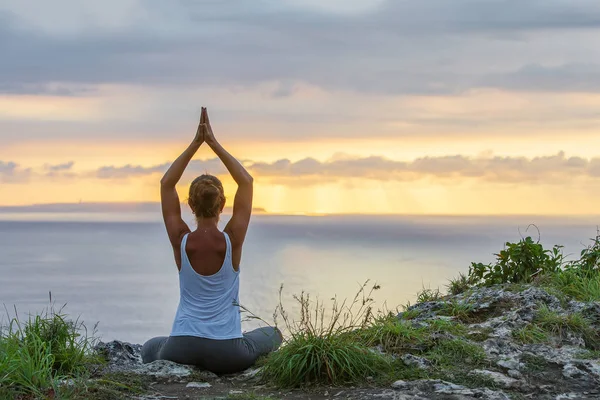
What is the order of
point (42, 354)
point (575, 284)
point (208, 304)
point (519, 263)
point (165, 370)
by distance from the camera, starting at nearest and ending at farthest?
point (42, 354)
point (165, 370)
point (208, 304)
point (575, 284)
point (519, 263)

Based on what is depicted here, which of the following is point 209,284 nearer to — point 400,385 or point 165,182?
point 165,182

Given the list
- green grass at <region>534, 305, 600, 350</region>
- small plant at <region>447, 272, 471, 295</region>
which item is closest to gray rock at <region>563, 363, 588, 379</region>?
green grass at <region>534, 305, 600, 350</region>

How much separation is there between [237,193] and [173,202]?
66cm

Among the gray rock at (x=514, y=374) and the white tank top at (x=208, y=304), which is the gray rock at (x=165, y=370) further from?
the gray rock at (x=514, y=374)

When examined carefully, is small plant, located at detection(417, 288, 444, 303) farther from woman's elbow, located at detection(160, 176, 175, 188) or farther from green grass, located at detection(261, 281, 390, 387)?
woman's elbow, located at detection(160, 176, 175, 188)

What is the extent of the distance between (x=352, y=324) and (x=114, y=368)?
244cm

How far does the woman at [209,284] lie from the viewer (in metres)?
7.88

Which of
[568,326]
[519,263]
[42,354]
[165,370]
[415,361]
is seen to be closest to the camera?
[42,354]

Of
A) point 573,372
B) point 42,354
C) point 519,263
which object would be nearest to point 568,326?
point 573,372

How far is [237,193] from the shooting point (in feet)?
26.8

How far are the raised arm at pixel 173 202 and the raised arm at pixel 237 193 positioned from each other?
34 centimetres

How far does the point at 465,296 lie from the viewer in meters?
9.85

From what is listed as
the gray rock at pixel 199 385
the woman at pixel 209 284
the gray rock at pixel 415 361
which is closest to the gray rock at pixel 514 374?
the gray rock at pixel 415 361

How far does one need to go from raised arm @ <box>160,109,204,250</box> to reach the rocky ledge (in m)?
1.26
